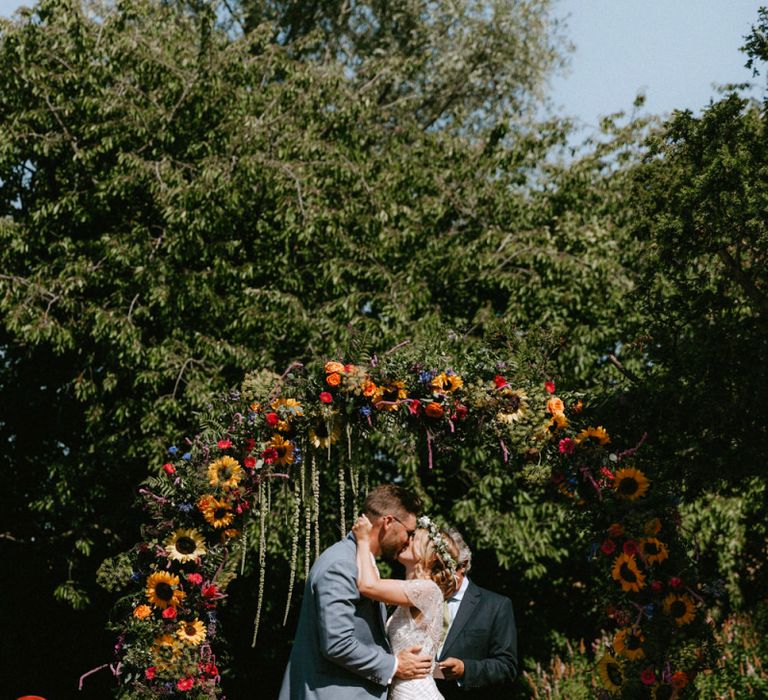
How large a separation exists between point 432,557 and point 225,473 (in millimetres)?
1330

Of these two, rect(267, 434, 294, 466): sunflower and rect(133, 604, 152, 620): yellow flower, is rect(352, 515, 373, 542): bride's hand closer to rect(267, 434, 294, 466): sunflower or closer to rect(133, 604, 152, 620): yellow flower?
rect(267, 434, 294, 466): sunflower

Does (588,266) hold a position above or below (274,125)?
below

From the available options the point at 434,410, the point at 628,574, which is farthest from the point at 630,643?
the point at 434,410

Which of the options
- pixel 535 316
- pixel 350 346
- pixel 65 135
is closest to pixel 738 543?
pixel 535 316

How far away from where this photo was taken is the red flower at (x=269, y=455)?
179 inches

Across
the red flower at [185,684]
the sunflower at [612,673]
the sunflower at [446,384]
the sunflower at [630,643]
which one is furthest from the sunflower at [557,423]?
the red flower at [185,684]

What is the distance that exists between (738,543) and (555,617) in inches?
83.5

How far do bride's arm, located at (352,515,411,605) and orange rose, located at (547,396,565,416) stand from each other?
1.48 meters

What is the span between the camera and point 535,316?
25.7 feet

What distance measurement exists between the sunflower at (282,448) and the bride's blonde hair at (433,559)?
1105 millimetres

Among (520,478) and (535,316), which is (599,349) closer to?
(535,316)

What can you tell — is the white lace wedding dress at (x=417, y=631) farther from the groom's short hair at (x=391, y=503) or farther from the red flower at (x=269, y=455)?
the red flower at (x=269, y=455)

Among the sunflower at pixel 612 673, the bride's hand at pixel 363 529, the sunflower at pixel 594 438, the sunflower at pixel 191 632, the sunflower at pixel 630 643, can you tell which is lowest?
the sunflower at pixel 612 673

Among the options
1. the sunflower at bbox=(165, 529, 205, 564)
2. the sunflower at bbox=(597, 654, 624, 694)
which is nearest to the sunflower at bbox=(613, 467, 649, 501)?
the sunflower at bbox=(597, 654, 624, 694)
